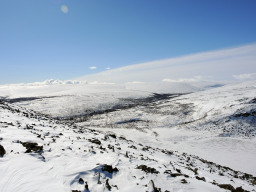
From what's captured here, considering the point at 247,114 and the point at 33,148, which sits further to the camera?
the point at 247,114

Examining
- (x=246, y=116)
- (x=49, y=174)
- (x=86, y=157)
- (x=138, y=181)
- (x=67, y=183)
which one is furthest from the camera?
(x=246, y=116)

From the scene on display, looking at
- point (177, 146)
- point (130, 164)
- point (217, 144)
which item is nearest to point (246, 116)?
point (217, 144)

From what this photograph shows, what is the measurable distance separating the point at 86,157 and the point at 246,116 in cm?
3910

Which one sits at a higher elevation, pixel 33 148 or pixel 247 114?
pixel 33 148

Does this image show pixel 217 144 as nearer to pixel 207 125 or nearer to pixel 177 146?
pixel 177 146

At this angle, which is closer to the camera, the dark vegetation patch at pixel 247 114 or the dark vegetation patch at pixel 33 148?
the dark vegetation patch at pixel 33 148

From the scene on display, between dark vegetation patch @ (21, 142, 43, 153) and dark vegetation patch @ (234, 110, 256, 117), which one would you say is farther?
dark vegetation patch @ (234, 110, 256, 117)

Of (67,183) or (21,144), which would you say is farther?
(21,144)

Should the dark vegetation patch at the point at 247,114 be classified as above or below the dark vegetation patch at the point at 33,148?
below

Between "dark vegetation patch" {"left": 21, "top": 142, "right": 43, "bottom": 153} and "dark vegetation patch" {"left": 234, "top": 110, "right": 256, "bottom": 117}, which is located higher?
"dark vegetation patch" {"left": 21, "top": 142, "right": 43, "bottom": 153}

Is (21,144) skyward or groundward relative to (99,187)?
skyward

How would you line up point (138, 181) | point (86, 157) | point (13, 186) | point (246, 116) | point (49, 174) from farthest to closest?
point (246, 116), point (86, 157), point (138, 181), point (49, 174), point (13, 186)

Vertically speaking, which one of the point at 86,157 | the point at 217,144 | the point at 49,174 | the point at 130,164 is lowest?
the point at 217,144

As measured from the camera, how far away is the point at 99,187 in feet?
18.1
